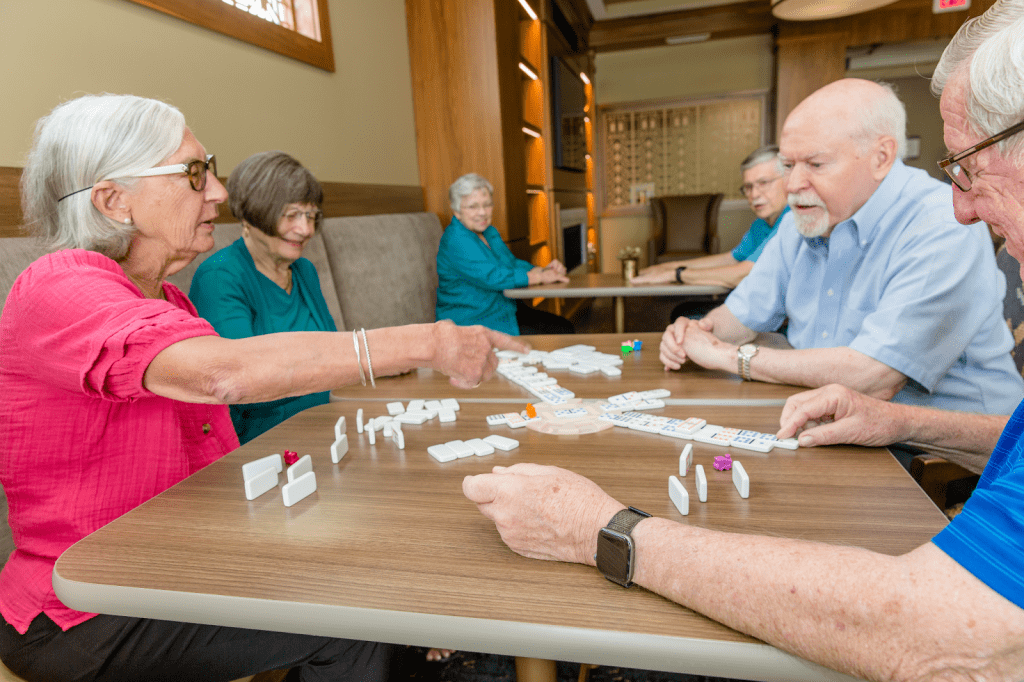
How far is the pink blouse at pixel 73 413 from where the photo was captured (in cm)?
98

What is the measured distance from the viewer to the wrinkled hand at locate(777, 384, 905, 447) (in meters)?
1.13

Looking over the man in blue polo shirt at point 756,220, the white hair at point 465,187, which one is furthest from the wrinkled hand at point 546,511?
the white hair at point 465,187

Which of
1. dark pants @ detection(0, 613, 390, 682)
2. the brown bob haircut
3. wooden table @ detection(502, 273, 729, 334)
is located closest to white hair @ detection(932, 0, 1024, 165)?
dark pants @ detection(0, 613, 390, 682)

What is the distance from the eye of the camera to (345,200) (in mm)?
3428

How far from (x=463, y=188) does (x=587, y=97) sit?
16.4 feet

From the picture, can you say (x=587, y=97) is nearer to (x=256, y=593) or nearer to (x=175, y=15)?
(x=175, y=15)

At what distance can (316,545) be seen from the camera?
88 cm

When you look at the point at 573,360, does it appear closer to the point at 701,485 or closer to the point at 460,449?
the point at 460,449

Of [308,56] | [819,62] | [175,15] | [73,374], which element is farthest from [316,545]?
[819,62]

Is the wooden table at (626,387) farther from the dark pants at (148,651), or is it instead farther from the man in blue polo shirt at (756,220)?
the man in blue polo shirt at (756,220)

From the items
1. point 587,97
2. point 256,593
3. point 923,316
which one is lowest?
point 256,593

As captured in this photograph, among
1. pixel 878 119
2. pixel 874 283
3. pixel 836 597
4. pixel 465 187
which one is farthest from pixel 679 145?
pixel 836 597

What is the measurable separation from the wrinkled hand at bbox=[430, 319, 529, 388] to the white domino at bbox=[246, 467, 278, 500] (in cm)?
36

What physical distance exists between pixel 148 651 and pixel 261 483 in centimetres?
33
